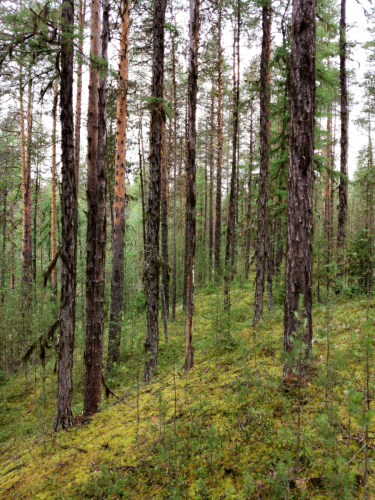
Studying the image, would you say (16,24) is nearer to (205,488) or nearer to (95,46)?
(95,46)

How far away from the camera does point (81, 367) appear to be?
11.1 meters

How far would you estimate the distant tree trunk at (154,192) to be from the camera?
7785 mm

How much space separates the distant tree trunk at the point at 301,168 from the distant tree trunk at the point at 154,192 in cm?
421

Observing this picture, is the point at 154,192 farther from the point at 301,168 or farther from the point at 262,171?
the point at 301,168

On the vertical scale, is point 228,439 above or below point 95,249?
below

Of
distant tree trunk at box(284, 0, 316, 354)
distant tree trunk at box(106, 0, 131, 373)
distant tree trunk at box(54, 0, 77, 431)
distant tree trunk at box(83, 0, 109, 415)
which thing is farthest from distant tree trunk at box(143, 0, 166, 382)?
distant tree trunk at box(284, 0, 316, 354)

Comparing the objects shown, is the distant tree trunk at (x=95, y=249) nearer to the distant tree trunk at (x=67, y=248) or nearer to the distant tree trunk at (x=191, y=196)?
the distant tree trunk at (x=67, y=248)

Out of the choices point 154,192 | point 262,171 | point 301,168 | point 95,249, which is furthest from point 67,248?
point 262,171

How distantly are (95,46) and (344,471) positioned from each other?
852 centimetres

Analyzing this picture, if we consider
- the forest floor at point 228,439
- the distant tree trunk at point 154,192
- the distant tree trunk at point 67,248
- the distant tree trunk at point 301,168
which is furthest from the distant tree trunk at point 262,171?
the distant tree trunk at point 67,248

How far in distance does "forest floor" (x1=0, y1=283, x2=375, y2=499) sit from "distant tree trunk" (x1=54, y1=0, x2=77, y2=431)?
753 mm

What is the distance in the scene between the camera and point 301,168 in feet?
14.0

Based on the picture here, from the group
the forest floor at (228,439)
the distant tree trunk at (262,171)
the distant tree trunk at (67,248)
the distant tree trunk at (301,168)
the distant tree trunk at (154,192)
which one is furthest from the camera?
the distant tree trunk at (262,171)

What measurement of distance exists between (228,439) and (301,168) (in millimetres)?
3833
